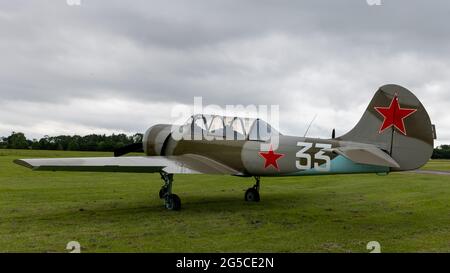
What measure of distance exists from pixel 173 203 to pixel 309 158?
11.1ft

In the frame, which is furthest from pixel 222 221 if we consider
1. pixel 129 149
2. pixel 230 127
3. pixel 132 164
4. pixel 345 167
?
pixel 129 149

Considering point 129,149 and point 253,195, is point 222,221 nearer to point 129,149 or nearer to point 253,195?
point 253,195

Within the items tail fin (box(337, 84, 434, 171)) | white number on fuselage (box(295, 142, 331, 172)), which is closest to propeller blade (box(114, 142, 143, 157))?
white number on fuselage (box(295, 142, 331, 172))

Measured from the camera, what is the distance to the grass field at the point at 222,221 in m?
6.56

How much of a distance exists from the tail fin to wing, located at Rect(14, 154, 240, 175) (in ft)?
11.9

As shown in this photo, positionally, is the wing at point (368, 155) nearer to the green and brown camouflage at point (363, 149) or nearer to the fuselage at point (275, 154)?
the green and brown camouflage at point (363, 149)

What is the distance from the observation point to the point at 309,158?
9258 mm

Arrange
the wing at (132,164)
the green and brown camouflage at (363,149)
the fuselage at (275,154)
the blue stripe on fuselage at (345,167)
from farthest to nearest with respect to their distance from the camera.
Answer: the wing at (132,164) < the fuselage at (275,154) < the blue stripe on fuselage at (345,167) < the green and brown camouflage at (363,149)

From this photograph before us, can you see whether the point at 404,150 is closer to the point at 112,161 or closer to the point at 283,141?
the point at 283,141

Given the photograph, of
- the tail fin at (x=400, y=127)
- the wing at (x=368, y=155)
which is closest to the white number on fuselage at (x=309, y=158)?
the wing at (x=368, y=155)

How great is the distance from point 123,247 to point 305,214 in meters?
4.64

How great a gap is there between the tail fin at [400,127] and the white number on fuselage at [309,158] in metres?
0.85

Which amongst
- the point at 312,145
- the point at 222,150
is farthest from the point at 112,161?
the point at 312,145

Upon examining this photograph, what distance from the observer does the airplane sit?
27.7 ft
